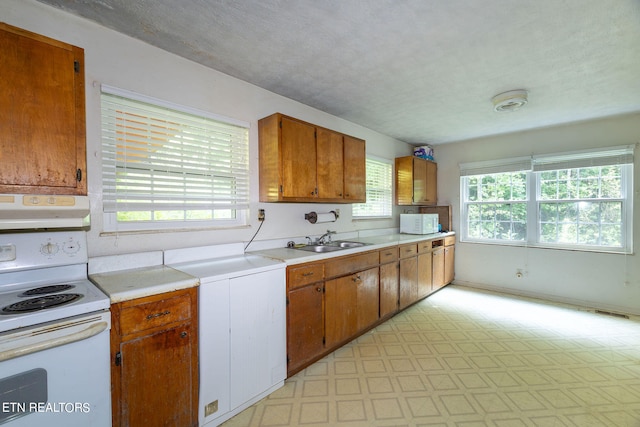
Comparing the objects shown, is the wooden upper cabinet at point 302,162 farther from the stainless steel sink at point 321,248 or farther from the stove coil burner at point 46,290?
the stove coil burner at point 46,290

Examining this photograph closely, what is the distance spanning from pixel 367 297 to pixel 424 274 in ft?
4.64

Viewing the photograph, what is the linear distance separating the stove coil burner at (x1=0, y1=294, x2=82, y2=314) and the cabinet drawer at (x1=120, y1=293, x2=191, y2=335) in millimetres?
222

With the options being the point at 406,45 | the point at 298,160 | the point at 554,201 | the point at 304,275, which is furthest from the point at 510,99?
the point at 304,275

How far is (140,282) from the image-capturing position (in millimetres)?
1458

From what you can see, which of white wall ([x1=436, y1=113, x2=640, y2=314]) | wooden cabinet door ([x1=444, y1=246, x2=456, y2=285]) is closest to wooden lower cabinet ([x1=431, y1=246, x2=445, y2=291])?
wooden cabinet door ([x1=444, y1=246, x2=456, y2=285])

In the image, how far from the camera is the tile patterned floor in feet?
5.67

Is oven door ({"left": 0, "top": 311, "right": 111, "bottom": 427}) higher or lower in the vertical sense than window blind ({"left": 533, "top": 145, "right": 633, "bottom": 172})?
lower

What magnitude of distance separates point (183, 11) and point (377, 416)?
2762 millimetres

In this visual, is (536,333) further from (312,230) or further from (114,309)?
(114,309)

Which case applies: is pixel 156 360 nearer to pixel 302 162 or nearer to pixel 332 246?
pixel 302 162

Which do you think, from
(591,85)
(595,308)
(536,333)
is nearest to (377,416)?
(536,333)

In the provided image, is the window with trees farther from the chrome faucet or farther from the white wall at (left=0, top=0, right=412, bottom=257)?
the white wall at (left=0, top=0, right=412, bottom=257)

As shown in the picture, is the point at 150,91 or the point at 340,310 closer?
the point at 150,91

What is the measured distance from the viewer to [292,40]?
6.11ft
